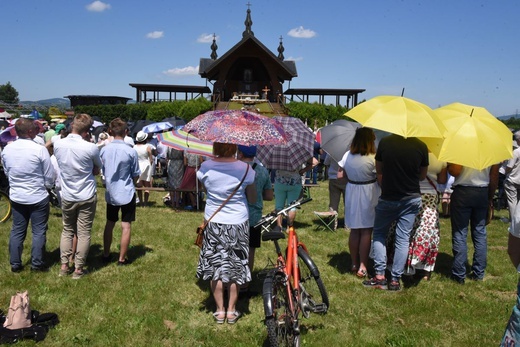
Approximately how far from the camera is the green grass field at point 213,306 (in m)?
4.34

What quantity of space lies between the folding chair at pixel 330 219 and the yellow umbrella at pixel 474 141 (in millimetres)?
3697

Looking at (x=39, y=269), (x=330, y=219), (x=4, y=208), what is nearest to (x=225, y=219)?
(x=39, y=269)

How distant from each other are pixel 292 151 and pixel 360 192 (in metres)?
1.67

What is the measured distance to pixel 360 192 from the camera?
577 centimetres

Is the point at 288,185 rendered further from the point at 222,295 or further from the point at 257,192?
the point at 222,295

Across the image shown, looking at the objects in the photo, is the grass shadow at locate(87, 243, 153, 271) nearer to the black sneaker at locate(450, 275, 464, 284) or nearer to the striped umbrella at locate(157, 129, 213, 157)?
the striped umbrella at locate(157, 129, 213, 157)

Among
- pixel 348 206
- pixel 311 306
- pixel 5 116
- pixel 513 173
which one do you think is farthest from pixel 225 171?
pixel 5 116

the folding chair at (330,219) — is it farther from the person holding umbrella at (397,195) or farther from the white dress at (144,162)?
the white dress at (144,162)

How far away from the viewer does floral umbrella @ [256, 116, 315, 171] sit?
7027 mm

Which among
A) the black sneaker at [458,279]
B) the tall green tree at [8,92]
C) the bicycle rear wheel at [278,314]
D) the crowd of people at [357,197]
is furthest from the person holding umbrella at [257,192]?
the tall green tree at [8,92]

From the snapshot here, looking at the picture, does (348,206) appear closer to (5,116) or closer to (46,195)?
(46,195)

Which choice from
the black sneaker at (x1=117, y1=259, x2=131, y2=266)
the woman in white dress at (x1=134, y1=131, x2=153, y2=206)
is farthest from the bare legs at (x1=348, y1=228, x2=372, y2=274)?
the woman in white dress at (x1=134, y1=131, x2=153, y2=206)

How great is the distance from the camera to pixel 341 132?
7.20m

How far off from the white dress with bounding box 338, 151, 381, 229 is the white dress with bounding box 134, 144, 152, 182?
5848mm
